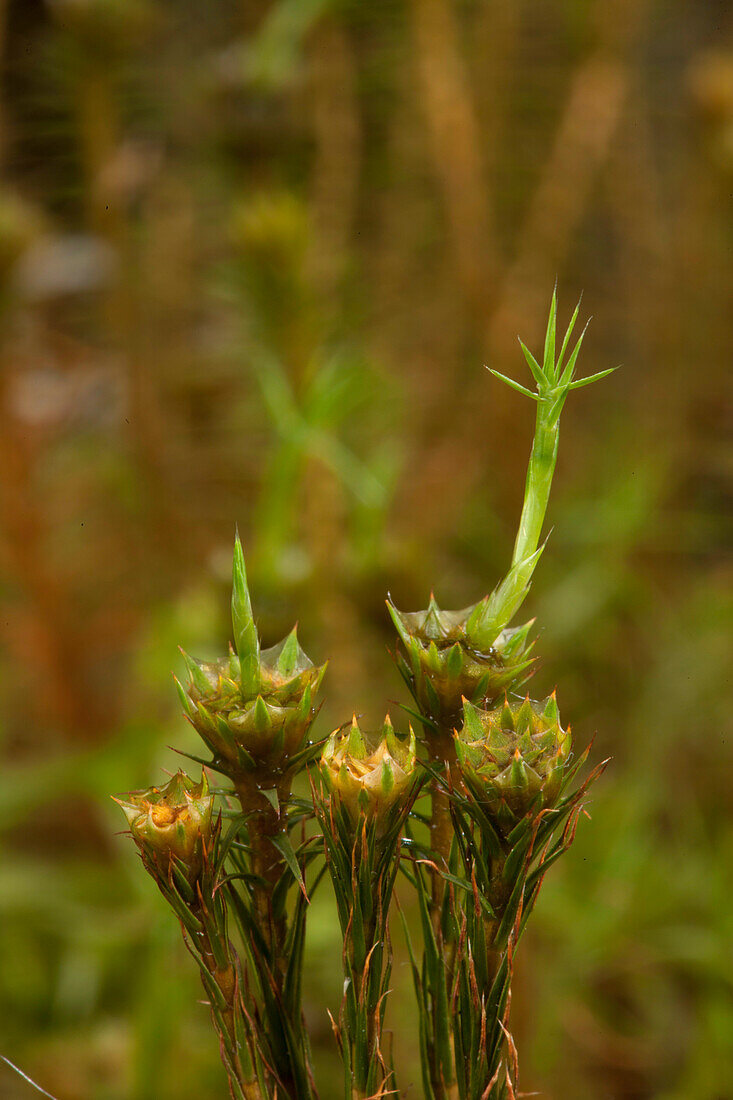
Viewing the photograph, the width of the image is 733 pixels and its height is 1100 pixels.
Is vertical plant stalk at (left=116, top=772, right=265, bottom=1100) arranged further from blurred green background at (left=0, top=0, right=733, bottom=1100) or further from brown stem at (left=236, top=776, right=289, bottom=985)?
blurred green background at (left=0, top=0, right=733, bottom=1100)

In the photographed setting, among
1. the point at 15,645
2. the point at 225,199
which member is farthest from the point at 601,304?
the point at 15,645

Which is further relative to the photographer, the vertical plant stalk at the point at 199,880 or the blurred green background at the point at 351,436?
the blurred green background at the point at 351,436

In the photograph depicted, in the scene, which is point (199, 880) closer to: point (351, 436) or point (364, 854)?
point (364, 854)

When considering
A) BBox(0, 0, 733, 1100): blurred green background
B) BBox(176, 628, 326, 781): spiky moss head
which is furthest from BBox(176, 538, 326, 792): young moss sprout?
BBox(0, 0, 733, 1100): blurred green background

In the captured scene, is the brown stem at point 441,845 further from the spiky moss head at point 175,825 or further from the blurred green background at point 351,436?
the blurred green background at point 351,436

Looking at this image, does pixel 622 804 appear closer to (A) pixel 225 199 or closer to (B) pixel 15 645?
(B) pixel 15 645

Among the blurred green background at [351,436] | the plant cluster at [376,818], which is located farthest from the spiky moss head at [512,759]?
Answer: the blurred green background at [351,436]

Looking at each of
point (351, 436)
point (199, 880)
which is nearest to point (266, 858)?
point (199, 880)
